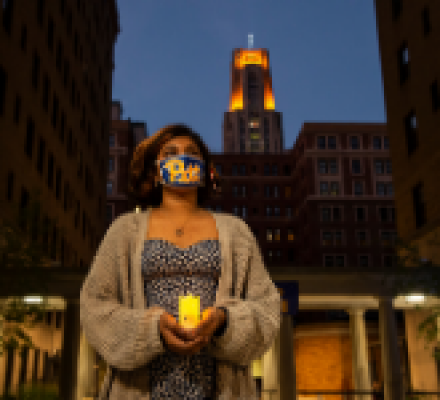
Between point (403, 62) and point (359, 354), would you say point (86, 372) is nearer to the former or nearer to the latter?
point (359, 354)

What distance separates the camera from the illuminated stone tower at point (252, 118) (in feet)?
475

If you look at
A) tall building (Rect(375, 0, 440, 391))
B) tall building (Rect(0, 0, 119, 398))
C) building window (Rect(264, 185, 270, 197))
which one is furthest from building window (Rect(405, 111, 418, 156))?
building window (Rect(264, 185, 270, 197))

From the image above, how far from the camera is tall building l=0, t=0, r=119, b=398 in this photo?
76.2 ft

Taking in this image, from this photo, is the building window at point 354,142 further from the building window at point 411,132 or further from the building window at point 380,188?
the building window at point 411,132

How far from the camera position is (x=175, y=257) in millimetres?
2568

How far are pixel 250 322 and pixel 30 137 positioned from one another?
26666 mm

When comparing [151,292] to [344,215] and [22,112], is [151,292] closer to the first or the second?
[22,112]

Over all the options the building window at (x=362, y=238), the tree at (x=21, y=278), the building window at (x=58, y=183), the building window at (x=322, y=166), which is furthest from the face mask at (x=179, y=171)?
the building window at (x=322, y=166)

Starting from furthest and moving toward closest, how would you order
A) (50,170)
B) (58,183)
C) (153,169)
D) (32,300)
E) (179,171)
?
1. (58,183)
2. (50,170)
3. (32,300)
4. (153,169)
5. (179,171)

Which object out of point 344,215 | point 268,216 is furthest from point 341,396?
point 268,216

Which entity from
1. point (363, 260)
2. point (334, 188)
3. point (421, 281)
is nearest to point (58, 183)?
point (421, 281)

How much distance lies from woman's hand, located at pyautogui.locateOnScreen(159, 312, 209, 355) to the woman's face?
0.82m

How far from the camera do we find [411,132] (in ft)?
87.9

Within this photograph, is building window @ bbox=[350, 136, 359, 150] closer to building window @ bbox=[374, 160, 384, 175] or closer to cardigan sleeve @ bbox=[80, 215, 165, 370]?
building window @ bbox=[374, 160, 384, 175]
